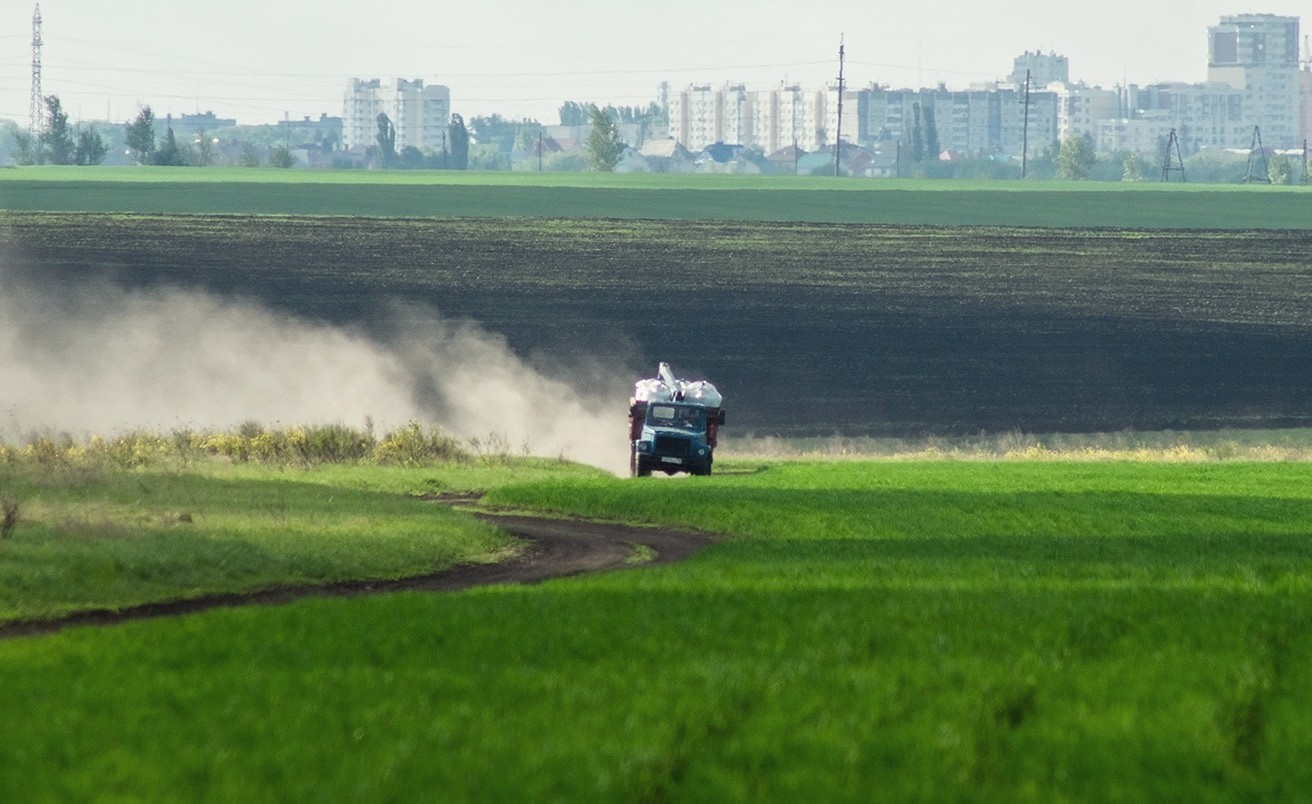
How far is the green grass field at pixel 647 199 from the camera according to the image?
427ft

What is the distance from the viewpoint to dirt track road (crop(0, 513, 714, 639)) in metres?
24.5

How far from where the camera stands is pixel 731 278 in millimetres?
106938

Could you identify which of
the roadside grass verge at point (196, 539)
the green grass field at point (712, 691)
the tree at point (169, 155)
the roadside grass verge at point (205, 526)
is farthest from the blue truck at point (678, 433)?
the tree at point (169, 155)

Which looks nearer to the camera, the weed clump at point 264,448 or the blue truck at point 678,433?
the weed clump at point 264,448

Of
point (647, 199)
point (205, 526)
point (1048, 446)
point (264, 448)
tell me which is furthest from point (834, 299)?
point (205, 526)

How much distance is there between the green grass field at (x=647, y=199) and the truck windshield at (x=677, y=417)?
74.0 meters

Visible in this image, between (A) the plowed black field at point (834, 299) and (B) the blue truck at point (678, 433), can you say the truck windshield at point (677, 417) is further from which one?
(A) the plowed black field at point (834, 299)

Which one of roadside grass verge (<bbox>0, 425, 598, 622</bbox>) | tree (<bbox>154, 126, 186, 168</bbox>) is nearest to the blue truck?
roadside grass verge (<bbox>0, 425, 598, 622</bbox>)

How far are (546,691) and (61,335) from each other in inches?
3149

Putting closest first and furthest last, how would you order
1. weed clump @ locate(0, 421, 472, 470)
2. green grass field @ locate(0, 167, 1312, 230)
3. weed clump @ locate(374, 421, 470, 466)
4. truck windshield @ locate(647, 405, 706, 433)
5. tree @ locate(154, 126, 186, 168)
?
weed clump @ locate(0, 421, 472, 470) → truck windshield @ locate(647, 405, 706, 433) → weed clump @ locate(374, 421, 470, 466) → green grass field @ locate(0, 167, 1312, 230) → tree @ locate(154, 126, 186, 168)

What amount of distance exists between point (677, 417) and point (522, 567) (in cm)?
2254

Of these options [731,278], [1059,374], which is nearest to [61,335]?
[731,278]

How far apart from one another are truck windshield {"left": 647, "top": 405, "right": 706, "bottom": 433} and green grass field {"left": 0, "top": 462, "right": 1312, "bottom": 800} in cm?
2588

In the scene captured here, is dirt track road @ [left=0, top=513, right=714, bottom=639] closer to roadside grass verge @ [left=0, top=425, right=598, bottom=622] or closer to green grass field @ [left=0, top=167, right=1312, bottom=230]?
roadside grass verge @ [left=0, top=425, right=598, bottom=622]
